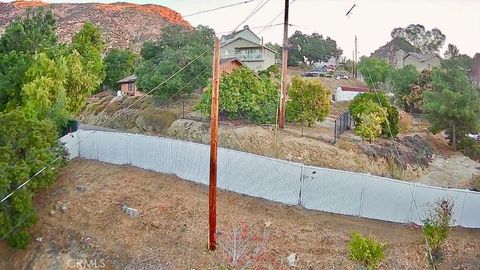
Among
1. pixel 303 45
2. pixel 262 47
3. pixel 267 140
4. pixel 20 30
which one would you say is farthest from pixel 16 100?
pixel 303 45

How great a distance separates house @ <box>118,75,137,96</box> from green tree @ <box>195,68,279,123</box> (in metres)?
15.2

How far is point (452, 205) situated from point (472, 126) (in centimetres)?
1298

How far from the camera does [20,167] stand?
1451cm

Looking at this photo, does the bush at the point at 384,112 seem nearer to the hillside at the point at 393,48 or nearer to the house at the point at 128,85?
the house at the point at 128,85

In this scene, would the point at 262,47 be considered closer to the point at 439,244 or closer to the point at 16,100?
the point at 16,100

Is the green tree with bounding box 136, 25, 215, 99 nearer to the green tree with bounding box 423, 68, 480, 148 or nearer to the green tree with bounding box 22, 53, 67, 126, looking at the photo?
the green tree with bounding box 22, 53, 67, 126

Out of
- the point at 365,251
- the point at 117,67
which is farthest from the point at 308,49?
the point at 365,251

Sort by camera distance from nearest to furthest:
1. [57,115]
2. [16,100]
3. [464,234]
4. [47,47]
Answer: [464,234], [57,115], [16,100], [47,47]

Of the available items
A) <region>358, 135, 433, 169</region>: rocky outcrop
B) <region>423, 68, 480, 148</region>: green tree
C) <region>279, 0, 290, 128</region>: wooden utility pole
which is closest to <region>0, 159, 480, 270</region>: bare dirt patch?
<region>358, 135, 433, 169</region>: rocky outcrop

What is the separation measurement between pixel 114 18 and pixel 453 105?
94.0 meters

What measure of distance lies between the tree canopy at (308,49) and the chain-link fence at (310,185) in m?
44.8

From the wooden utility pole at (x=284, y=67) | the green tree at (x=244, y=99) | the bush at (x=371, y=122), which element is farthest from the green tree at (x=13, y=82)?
the bush at (x=371, y=122)

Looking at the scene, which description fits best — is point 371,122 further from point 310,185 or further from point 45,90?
point 45,90

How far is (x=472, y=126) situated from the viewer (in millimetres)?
24500
